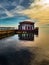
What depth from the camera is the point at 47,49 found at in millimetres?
1862

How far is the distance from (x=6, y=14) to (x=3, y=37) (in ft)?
1.05

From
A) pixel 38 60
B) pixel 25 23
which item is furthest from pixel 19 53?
pixel 25 23

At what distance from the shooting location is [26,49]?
189 cm

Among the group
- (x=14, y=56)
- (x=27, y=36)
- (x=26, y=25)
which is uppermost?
(x=26, y=25)

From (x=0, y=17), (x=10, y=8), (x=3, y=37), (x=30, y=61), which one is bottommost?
(x=30, y=61)

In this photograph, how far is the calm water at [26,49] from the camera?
5.83 ft

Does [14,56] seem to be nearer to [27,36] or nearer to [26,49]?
[26,49]

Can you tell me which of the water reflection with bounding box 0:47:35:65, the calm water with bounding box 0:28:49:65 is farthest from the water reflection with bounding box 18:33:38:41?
the water reflection with bounding box 0:47:35:65

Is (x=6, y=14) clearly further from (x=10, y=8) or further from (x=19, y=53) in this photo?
(x=19, y=53)

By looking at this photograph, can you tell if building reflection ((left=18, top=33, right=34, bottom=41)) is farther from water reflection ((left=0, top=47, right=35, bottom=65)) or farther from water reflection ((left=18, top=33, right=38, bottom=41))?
water reflection ((left=0, top=47, right=35, bottom=65))

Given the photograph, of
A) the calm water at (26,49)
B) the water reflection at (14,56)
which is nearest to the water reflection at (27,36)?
the calm water at (26,49)

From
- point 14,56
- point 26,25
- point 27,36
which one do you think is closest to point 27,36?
point 27,36

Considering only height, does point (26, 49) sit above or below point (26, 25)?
below

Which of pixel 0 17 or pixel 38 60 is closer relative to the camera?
pixel 38 60
